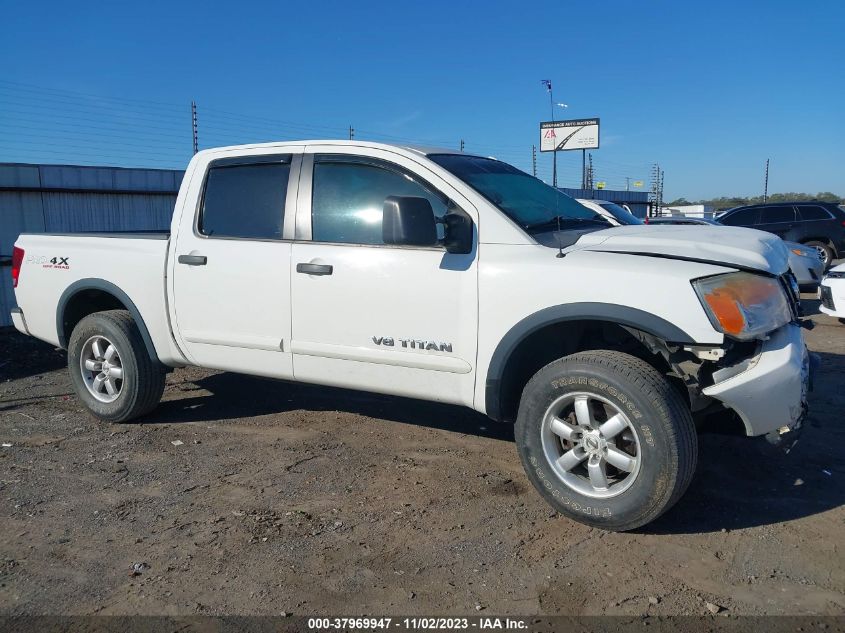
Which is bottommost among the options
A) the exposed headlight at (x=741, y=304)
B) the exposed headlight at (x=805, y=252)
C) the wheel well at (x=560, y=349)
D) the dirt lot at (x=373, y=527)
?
the dirt lot at (x=373, y=527)

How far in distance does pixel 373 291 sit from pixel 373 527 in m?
1.30

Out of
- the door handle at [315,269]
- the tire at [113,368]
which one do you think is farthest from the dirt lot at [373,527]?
the door handle at [315,269]

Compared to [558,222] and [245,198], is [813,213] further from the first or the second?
[245,198]

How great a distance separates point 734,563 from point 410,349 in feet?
6.29

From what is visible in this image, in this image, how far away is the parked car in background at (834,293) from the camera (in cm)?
858

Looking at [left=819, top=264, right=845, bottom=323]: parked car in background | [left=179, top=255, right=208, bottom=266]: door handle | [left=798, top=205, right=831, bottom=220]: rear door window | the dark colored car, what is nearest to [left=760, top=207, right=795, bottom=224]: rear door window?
the dark colored car

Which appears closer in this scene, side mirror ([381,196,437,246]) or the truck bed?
side mirror ([381,196,437,246])

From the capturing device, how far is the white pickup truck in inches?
133

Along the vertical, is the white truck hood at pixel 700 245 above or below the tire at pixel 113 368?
above

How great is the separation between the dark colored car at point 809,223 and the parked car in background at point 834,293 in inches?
273

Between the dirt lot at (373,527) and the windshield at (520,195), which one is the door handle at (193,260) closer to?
the dirt lot at (373,527)

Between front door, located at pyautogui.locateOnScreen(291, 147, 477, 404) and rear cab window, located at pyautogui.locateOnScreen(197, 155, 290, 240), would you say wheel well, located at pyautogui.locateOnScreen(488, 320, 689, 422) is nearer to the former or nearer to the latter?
front door, located at pyautogui.locateOnScreen(291, 147, 477, 404)

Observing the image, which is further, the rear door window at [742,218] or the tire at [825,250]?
the rear door window at [742,218]

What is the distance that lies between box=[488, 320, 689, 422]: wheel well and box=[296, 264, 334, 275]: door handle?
122 centimetres
